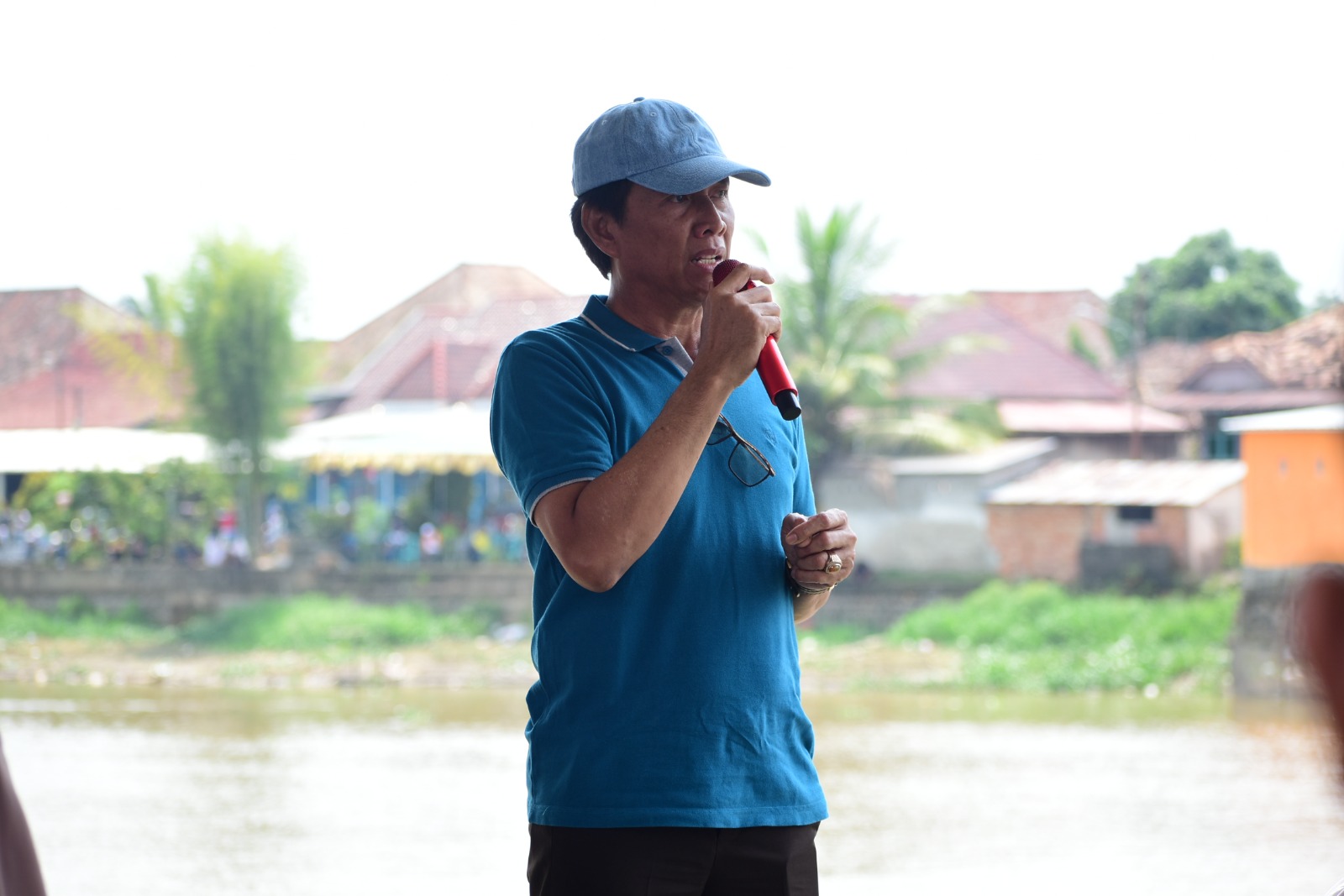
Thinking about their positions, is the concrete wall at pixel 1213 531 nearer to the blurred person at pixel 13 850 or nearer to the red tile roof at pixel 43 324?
the red tile roof at pixel 43 324

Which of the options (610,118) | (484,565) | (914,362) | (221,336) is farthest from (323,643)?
(610,118)

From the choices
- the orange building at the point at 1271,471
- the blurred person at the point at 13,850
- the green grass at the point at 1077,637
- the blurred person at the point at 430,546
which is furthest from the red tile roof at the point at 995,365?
the blurred person at the point at 13,850

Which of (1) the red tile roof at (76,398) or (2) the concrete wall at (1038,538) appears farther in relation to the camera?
(1) the red tile roof at (76,398)

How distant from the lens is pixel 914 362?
16.4m

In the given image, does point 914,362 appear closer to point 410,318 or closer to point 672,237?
point 410,318

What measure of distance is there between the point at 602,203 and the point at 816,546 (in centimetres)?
33

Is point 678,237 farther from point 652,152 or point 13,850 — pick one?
point 13,850

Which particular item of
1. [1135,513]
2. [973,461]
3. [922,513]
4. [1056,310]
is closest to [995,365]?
[973,461]

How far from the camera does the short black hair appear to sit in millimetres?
1258

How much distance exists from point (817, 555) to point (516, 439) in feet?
0.78

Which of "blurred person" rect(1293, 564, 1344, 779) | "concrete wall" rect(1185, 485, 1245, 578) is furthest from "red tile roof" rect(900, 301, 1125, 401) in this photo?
"blurred person" rect(1293, 564, 1344, 779)

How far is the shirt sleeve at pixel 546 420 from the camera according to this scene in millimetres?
1129

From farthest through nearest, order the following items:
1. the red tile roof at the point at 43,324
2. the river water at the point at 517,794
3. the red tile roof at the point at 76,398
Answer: the red tile roof at the point at 43,324 → the red tile roof at the point at 76,398 → the river water at the point at 517,794

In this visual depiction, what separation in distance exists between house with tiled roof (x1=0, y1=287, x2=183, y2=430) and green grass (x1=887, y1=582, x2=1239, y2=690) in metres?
9.22
